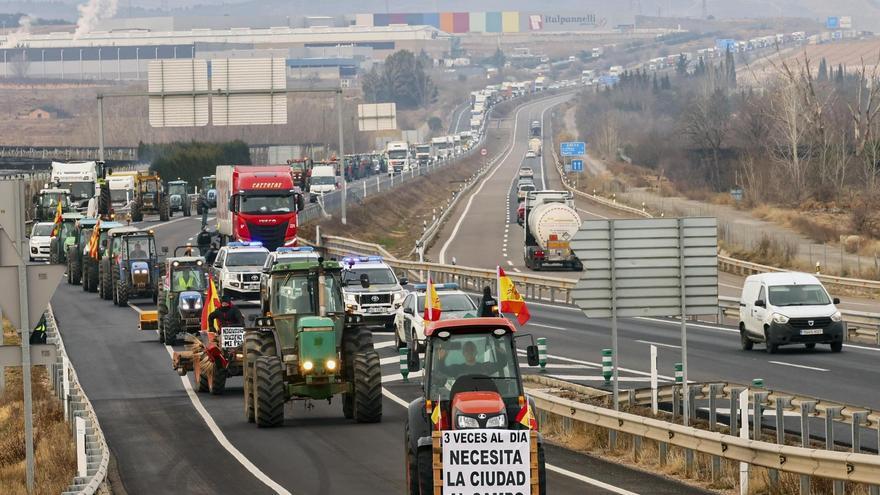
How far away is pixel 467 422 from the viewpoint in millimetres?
15742

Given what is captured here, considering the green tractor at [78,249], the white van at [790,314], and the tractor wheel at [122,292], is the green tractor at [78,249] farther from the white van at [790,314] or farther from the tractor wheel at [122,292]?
A: the white van at [790,314]

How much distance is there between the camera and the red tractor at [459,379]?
53.5ft

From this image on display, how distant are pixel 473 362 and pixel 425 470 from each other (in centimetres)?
128

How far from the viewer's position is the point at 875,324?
41438 mm

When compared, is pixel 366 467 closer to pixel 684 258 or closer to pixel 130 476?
pixel 130 476

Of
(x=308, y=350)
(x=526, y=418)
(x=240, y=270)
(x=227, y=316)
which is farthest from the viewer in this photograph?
(x=240, y=270)

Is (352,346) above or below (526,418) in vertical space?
below

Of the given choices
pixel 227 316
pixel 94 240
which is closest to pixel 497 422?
pixel 227 316

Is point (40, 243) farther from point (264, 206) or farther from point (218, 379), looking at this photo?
point (218, 379)

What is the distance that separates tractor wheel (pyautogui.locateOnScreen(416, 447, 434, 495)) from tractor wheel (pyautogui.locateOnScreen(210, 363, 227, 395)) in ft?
50.0

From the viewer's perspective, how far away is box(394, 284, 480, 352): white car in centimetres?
3706

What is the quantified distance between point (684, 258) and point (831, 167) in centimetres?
8193

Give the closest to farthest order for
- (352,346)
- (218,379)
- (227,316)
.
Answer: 1. (352,346)
2. (227,316)
3. (218,379)

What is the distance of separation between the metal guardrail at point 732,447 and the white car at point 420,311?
11.9 meters
